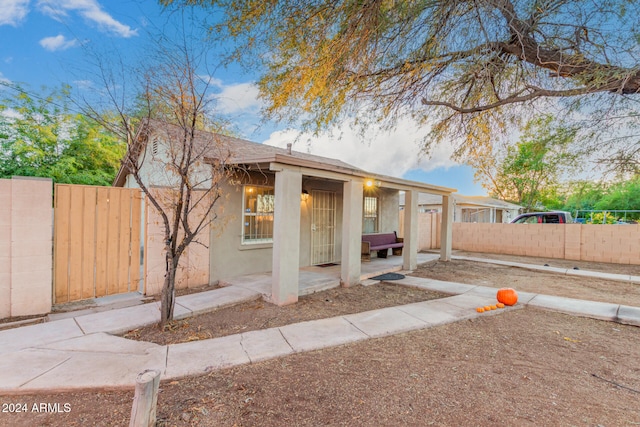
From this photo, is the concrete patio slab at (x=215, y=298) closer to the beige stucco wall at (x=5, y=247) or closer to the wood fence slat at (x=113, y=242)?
the wood fence slat at (x=113, y=242)

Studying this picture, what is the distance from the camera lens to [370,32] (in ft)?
14.5

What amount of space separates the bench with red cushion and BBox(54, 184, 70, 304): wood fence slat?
7.31 meters

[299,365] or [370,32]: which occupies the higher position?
[370,32]

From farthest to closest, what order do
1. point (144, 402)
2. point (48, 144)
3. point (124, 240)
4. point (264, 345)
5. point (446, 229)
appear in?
point (48, 144) → point (446, 229) → point (124, 240) → point (264, 345) → point (144, 402)

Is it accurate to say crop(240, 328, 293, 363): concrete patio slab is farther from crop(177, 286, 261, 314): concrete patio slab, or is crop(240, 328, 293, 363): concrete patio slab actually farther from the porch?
the porch

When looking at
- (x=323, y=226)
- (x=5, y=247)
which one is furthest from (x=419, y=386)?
(x=323, y=226)

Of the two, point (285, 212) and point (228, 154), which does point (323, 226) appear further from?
point (228, 154)

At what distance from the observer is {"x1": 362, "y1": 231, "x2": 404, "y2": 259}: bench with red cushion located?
Result: 947 cm

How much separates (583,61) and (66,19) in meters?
7.22

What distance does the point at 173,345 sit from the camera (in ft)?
11.8

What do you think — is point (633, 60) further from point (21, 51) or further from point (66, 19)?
point (21, 51)

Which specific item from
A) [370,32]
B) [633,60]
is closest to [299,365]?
[370,32]

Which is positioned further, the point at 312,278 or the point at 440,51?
the point at 312,278

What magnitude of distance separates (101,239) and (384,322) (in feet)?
Answer: 16.9
